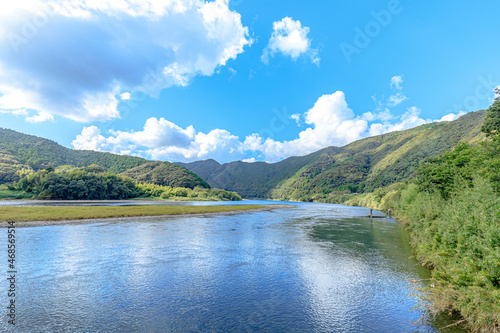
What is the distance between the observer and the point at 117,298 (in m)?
14.6

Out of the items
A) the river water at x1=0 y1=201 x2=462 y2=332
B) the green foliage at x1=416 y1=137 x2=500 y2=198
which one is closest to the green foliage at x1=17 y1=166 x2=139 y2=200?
the river water at x1=0 y1=201 x2=462 y2=332

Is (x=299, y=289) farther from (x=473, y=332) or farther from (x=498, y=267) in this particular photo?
(x=498, y=267)

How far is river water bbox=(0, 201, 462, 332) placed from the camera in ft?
39.5

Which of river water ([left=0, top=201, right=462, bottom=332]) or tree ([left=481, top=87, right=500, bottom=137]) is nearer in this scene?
river water ([left=0, top=201, right=462, bottom=332])

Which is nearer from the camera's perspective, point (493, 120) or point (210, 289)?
point (210, 289)

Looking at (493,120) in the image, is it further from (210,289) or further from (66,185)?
(66,185)

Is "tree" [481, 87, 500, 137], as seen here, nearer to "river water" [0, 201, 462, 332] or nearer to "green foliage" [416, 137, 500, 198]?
"green foliage" [416, 137, 500, 198]

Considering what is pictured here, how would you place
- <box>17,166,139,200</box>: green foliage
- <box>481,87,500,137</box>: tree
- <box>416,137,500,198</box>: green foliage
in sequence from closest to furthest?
<box>416,137,500,198</box>: green foliage → <box>481,87,500,137</box>: tree → <box>17,166,139,200</box>: green foliage

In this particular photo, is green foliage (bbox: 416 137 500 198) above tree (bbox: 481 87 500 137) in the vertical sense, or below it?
below

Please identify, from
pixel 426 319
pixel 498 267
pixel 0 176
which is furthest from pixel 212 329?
pixel 0 176

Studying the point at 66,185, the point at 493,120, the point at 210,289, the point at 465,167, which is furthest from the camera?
the point at 66,185

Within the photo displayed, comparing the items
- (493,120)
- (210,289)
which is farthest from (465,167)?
(210,289)

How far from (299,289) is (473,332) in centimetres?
881

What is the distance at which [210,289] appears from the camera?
16.3 m
